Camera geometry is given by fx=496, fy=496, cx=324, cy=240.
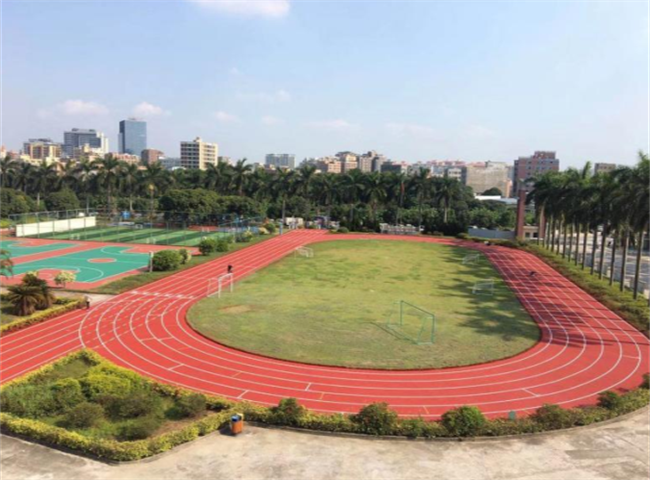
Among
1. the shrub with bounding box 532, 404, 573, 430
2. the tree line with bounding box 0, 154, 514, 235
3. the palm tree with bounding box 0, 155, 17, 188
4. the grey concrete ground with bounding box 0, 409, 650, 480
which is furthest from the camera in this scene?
the palm tree with bounding box 0, 155, 17, 188

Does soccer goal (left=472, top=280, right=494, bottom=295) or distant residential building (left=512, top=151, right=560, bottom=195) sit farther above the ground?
distant residential building (left=512, top=151, right=560, bottom=195)

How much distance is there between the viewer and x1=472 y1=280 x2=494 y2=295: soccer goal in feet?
115

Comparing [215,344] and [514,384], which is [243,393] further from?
[514,384]

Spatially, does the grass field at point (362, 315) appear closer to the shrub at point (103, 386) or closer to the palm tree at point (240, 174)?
the shrub at point (103, 386)

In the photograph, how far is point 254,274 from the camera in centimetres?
4022

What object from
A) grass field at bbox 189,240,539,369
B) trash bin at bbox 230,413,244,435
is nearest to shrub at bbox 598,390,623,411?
grass field at bbox 189,240,539,369

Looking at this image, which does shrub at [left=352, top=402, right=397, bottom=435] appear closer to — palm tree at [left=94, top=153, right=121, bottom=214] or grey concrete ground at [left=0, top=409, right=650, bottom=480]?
grey concrete ground at [left=0, top=409, right=650, bottom=480]

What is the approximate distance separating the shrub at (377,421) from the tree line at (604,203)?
2386 cm

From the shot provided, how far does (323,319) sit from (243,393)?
31.6 ft

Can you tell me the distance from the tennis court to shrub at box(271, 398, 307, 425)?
39.9 metres

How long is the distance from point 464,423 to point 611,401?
5781mm

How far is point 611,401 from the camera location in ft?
54.5

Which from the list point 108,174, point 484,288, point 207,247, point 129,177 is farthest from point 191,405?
point 129,177

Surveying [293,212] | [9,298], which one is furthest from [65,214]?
[9,298]
